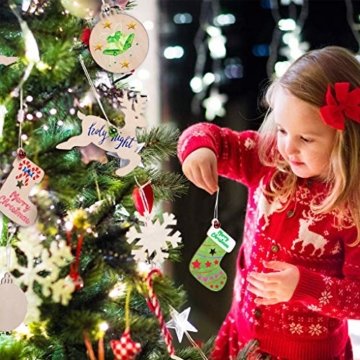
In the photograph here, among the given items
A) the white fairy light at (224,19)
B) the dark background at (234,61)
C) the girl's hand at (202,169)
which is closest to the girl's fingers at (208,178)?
the girl's hand at (202,169)

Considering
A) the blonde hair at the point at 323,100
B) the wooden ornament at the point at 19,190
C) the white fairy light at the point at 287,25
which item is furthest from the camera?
the white fairy light at the point at 287,25

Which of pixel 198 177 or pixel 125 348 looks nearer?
pixel 125 348

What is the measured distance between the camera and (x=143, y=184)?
3.53 ft

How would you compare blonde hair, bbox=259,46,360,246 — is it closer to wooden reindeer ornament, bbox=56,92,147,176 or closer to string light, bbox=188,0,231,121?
wooden reindeer ornament, bbox=56,92,147,176

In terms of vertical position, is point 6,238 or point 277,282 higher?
point 6,238

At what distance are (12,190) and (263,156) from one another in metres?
0.46

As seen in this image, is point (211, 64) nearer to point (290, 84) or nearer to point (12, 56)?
point (290, 84)

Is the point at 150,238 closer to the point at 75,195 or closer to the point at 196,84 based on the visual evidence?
the point at 75,195

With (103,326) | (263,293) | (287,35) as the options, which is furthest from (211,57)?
(103,326)

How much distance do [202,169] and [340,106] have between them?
0.81 ft

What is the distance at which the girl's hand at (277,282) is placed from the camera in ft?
3.63

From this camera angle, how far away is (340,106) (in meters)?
1.05

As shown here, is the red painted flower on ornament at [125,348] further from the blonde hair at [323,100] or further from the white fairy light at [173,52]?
the white fairy light at [173,52]

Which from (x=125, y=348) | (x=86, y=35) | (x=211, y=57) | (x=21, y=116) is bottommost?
(x=125, y=348)
